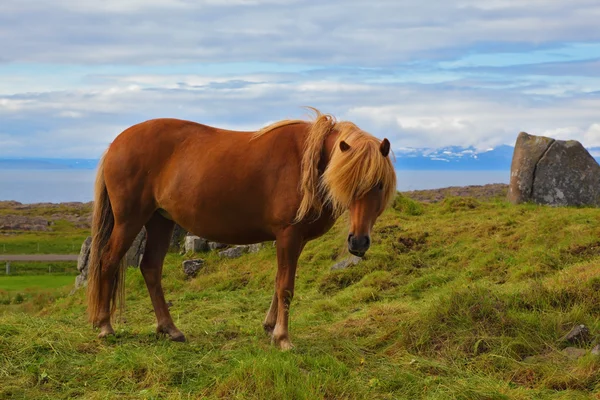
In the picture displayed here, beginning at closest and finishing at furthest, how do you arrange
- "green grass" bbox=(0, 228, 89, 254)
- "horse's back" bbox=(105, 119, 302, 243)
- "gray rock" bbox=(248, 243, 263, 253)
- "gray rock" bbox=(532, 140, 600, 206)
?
1. "horse's back" bbox=(105, 119, 302, 243)
2. "gray rock" bbox=(248, 243, 263, 253)
3. "gray rock" bbox=(532, 140, 600, 206)
4. "green grass" bbox=(0, 228, 89, 254)

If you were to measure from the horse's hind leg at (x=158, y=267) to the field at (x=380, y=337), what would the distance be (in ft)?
0.75

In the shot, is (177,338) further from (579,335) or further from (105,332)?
(579,335)

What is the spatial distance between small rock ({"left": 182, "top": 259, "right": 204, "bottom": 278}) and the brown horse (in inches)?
238

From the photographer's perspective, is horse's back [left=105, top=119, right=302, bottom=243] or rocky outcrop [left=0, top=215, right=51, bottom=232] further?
rocky outcrop [left=0, top=215, right=51, bottom=232]

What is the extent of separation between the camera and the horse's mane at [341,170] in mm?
6062

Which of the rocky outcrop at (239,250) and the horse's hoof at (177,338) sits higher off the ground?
the rocky outcrop at (239,250)

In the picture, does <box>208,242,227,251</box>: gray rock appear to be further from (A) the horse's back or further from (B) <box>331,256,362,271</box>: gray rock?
(A) the horse's back

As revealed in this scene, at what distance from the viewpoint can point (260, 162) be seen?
6.79 metres

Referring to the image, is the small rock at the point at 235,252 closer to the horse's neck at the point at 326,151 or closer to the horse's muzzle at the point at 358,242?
the horse's neck at the point at 326,151

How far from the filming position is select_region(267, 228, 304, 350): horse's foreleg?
21.6 feet

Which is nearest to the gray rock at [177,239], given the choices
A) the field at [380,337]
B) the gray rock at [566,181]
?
the field at [380,337]

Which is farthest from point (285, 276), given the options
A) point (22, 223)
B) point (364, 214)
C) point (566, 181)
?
point (22, 223)

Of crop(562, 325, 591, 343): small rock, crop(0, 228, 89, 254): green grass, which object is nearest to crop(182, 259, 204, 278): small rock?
crop(562, 325, 591, 343): small rock

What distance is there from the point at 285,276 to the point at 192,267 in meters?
7.43
